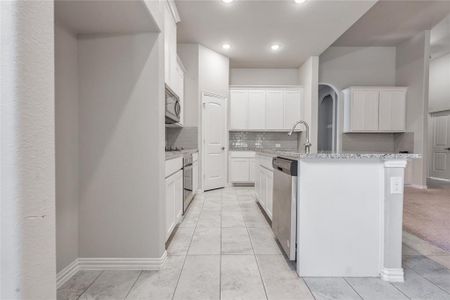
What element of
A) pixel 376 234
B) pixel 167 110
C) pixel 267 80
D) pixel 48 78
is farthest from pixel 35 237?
pixel 267 80

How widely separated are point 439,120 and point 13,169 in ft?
31.6

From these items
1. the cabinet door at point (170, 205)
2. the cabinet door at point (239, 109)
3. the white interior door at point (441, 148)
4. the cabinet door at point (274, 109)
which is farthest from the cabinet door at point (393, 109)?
the cabinet door at point (170, 205)

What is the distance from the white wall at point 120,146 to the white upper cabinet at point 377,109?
17.2ft

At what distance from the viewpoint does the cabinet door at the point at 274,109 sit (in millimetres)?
5957

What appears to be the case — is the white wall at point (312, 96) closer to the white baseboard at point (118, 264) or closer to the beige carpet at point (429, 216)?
the beige carpet at point (429, 216)

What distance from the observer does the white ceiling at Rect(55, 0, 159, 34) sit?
5.21 ft

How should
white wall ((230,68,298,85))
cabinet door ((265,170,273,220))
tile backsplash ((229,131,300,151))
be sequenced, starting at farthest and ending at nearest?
white wall ((230,68,298,85)) → tile backsplash ((229,131,300,151)) → cabinet door ((265,170,273,220))

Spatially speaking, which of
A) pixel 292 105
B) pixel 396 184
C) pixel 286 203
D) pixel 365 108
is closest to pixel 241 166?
pixel 292 105

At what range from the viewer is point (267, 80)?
21.0ft

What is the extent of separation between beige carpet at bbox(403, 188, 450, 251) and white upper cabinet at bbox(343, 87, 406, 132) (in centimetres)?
163

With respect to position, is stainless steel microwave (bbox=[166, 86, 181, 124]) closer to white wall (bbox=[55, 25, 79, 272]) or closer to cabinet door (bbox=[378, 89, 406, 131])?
white wall (bbox=[55, 25, 79, 272])

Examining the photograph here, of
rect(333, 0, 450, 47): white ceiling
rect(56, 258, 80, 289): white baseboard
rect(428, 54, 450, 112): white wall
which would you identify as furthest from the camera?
rect(428, 54, 450, 112): white wall

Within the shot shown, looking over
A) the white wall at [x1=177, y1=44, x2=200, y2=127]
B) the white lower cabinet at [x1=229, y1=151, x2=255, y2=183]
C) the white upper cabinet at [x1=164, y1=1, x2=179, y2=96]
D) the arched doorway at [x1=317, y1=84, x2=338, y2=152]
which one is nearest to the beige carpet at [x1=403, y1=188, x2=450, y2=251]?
the arched doorway at [x1=317, y1=84, x2=338, y2=152]

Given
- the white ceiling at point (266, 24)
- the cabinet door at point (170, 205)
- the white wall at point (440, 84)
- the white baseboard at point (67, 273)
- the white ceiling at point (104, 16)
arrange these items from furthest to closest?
the white wall at point (440, 84)
the white ceiling at point (266, 24)
the cabinet door at point (170, 205)
the white baseboard at point (67, 273)
the white ceiling at point (104, 16)
